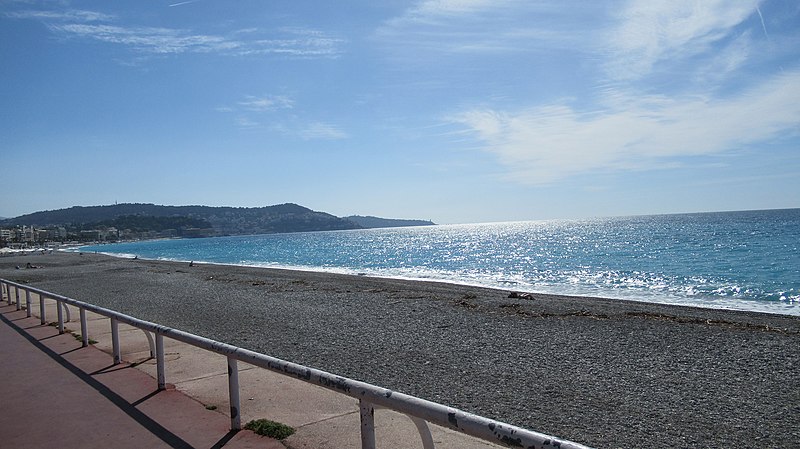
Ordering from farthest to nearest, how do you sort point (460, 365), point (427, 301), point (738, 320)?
point (427, 301), point (738, 320), point (460, 365)

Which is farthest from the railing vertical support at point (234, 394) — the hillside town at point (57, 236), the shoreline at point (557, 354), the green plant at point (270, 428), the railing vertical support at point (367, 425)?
the hillside town at point (57, 236)

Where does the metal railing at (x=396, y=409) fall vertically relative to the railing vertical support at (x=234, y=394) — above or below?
above

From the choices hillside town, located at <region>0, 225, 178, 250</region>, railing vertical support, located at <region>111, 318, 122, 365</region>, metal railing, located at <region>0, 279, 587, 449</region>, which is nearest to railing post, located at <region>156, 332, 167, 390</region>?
metal railing, located at <region>0, 279, 587, 449</region>

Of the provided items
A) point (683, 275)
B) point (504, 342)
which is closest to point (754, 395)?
point (504, 342)

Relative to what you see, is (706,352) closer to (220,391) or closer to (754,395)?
(754,395)

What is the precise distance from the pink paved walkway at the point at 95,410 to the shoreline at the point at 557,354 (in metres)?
3.15

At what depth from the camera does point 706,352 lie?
10477 millimetres

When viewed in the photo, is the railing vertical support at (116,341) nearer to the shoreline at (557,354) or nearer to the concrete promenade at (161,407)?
the concrete promenade at (161,407)

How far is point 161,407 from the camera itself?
208 inches

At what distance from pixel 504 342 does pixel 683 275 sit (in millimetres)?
24780

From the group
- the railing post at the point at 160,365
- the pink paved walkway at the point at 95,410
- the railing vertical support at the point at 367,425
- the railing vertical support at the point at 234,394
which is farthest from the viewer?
the railing post at the point at 160,365

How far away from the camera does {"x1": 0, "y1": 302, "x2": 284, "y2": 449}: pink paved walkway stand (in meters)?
4.45

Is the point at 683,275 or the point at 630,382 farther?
the point at 683,275

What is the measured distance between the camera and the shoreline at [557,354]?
6.53 m
